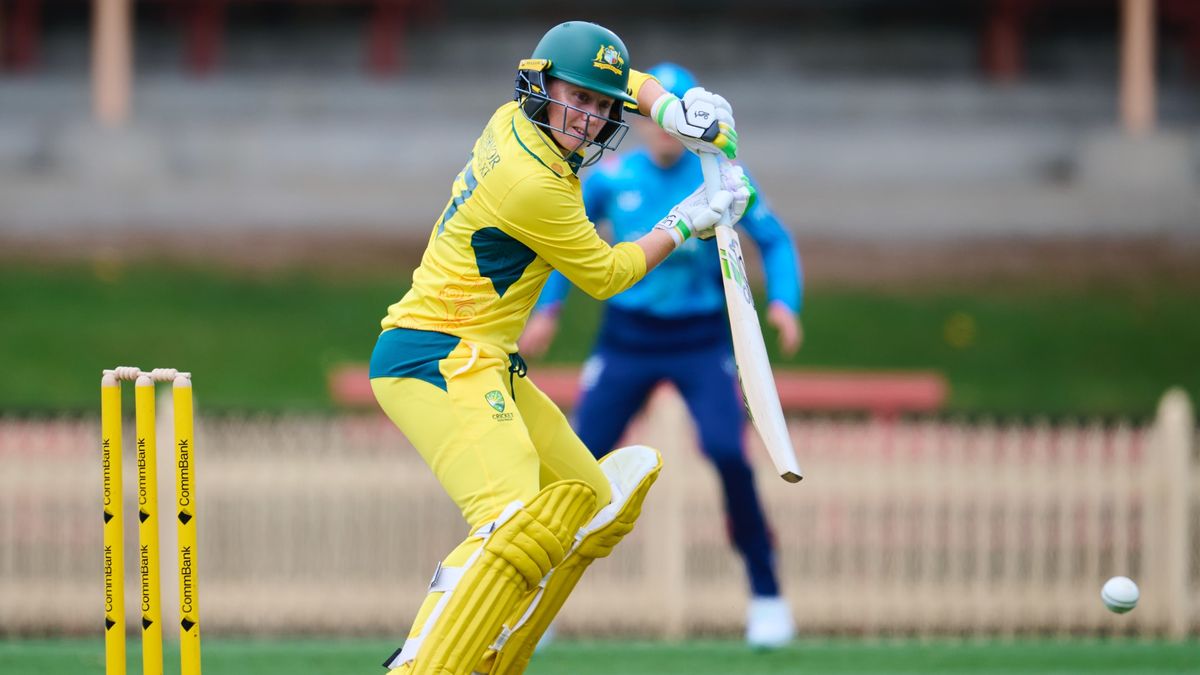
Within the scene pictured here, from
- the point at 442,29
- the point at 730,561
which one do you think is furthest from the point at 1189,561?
the point at 442,29

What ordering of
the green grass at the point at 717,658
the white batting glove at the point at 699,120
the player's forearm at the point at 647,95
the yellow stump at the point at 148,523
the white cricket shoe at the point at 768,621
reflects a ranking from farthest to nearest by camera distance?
the white cricket shoe at the point at 768,621 → the green grass at the point at 717,658 → the player's forearm at the point at 647,95 → the white batting glove at the point at 699,120 → the yellow stump at the point at 148,523

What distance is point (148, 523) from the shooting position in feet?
12.6

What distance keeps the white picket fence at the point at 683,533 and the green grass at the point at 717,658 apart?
642 mm

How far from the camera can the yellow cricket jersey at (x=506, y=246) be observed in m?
4.05

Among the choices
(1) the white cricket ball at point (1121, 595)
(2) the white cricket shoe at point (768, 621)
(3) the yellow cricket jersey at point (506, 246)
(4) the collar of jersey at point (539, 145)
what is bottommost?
(2) the white cricket shoe at point (768, 621)

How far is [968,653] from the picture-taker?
5.93 m

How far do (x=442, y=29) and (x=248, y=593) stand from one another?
10.8 meters

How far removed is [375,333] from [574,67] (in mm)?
7868

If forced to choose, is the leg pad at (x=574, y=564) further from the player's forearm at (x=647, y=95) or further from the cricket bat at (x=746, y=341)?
the player's forearm at (x=647, y=95)

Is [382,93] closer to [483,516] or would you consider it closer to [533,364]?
[533,364]

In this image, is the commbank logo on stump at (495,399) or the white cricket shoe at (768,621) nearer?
the commbank logo on stump at (495,399)

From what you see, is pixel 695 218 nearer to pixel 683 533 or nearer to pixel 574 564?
pixel 574 564

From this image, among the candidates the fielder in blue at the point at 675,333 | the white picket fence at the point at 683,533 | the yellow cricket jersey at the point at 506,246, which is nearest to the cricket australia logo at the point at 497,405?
the yellow cricket jersey at the point at 506,246

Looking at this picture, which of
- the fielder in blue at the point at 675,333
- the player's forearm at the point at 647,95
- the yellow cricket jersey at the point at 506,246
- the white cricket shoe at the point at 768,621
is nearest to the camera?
the yellow cricket jersey at the point at 506,246
